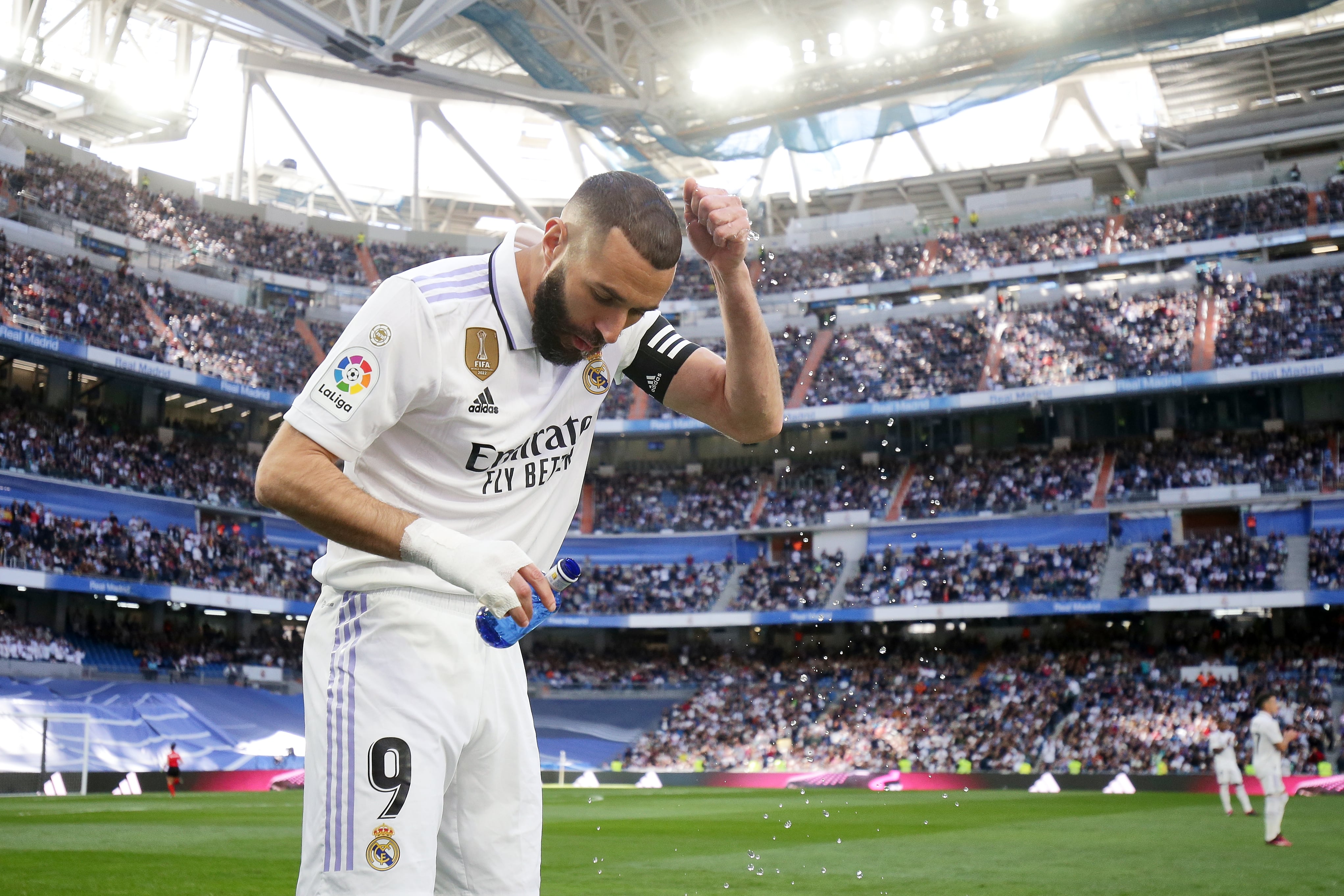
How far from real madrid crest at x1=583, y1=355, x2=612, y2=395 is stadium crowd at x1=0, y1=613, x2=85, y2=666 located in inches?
1501

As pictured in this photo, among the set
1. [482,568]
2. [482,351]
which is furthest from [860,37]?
[482,568]

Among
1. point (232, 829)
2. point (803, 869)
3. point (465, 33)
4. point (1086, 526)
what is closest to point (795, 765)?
point (1086, 526)

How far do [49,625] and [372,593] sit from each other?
145 ft

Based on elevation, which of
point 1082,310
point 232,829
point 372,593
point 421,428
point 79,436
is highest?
point 1082,310

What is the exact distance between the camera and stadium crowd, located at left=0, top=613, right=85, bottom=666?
36594 millimetres

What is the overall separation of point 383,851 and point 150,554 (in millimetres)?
43156

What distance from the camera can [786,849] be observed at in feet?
56.7

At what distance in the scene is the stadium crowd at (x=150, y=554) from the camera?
39188 millimetres

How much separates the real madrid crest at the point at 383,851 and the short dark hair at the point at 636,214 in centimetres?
168

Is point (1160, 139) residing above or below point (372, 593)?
above

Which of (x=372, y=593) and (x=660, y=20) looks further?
(x=660, y=20)

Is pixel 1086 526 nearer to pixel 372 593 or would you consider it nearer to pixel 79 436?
pixel 79 436

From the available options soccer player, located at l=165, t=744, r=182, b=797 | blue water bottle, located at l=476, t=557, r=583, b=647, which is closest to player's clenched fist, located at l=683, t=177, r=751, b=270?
blue water bottle, located at l=476, t=557, r=583, b=647

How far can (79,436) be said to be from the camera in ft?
148
